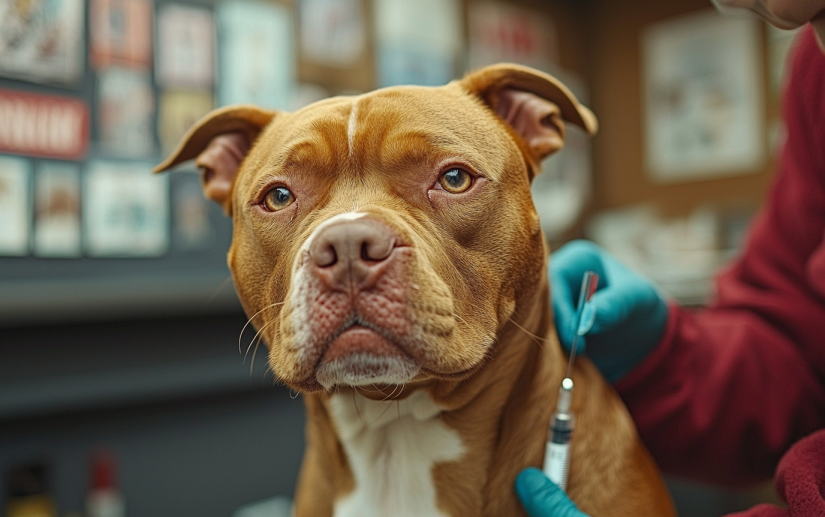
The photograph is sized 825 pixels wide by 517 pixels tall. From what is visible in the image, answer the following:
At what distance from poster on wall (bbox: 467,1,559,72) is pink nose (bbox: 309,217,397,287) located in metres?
2.94

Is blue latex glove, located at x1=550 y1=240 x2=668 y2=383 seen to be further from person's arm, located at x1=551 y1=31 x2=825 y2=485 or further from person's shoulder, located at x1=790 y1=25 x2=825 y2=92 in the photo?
person's shoulder, located at x1=790 y1=25 x2=825 y2=92

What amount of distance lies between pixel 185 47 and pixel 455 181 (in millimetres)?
1790

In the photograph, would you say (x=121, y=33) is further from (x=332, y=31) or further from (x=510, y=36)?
(x=510, y=36)

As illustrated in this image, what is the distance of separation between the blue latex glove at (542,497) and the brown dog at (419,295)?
0.03 metres

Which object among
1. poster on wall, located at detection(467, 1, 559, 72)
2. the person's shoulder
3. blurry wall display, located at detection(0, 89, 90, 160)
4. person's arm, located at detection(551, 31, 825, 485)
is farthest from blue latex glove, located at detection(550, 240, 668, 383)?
poster on wall, located at detection(467, 1, 559, 72)

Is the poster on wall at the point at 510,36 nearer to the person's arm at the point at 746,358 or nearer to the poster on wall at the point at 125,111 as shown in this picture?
the poster on wall at the point at 125,111

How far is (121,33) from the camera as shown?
7.07ft

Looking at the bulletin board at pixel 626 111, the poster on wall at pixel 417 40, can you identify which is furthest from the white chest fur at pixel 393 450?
the bulletin board at pixel 626 111

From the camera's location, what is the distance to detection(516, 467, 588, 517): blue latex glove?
0.88 meters

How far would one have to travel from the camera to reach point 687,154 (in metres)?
3.87

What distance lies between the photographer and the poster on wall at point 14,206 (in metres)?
1.92

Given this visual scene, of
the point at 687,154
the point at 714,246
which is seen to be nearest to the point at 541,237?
the point at 714,246

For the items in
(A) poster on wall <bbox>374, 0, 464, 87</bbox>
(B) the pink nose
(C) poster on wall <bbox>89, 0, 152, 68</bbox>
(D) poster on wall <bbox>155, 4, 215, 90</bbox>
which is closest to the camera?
(B) the pink nose

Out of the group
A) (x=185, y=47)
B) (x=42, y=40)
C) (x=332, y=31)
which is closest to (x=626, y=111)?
(x=332, y=31)
